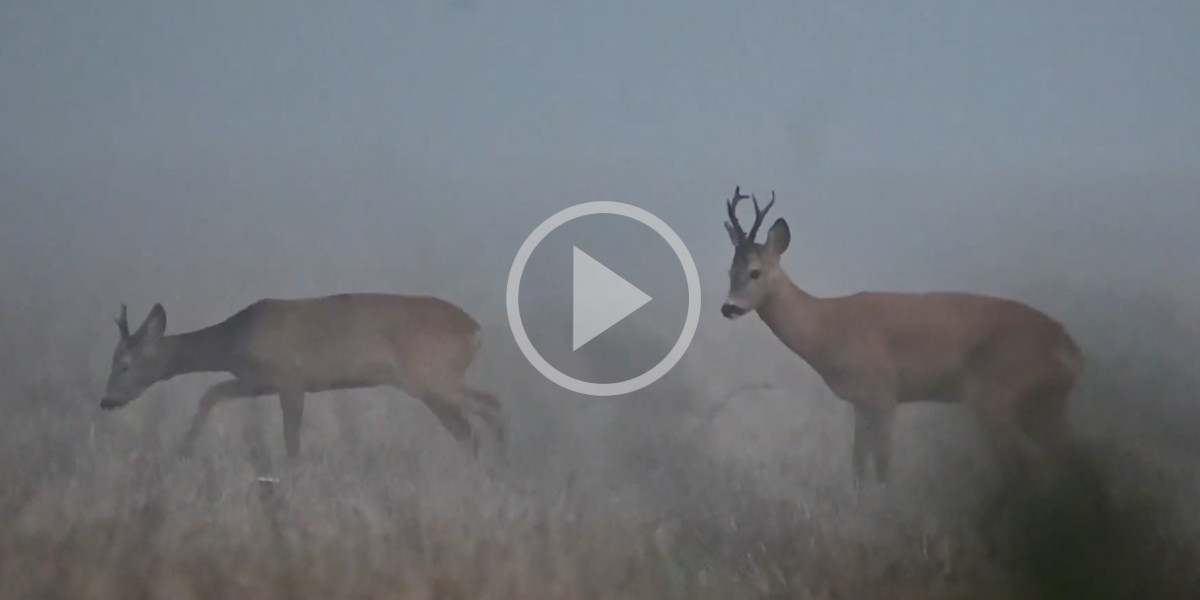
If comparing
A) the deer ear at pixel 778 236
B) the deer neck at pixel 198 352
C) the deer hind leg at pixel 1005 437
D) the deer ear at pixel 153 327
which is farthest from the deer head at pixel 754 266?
the deer ear at pixel 153 327

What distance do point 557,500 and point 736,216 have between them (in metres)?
0.78

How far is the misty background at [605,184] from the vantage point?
2287 millimetres

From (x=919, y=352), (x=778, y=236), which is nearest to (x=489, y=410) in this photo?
(x=778, y=236)

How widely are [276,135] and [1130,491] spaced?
2.14 meters

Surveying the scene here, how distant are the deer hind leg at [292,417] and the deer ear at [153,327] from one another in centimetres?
31

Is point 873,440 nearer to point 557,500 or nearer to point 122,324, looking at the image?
point 557,500

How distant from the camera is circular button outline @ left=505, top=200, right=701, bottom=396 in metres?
2.29

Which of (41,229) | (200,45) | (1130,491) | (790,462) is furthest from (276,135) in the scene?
(1130,491)

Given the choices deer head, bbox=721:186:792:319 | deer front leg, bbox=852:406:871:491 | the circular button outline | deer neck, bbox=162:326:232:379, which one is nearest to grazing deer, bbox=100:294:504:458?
deer neck, bbox=162:326:232:379

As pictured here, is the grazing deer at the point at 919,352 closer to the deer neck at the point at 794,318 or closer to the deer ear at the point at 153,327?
the deer neck at the point at 794,318

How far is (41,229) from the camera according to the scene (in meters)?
2.30

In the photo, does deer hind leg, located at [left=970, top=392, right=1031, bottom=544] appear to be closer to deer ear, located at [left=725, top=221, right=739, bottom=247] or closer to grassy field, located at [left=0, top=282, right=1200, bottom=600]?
grassy field, located at [left=0, top=282, right=1200, bottom=600]

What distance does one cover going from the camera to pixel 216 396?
227 cm

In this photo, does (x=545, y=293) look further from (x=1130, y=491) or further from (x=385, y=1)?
(x=1130, y=491)
